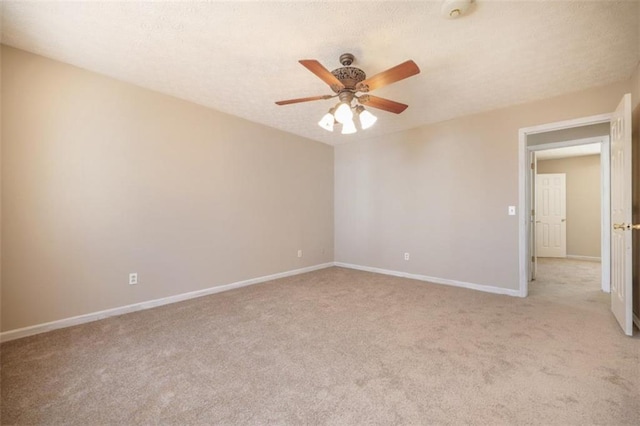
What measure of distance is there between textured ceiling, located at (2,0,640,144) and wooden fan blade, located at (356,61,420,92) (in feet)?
1.15

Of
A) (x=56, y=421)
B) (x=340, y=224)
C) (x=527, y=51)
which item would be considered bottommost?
(x=56, y=421)

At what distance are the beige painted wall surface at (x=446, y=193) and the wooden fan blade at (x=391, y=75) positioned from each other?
161 cm

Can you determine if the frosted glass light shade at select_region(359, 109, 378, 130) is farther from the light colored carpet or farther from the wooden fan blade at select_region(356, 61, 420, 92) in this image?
the light colored carpet

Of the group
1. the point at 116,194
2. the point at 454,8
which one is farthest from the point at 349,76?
the point at 116,194

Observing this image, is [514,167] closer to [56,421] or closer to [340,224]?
[340,224]

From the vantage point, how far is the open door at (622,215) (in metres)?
2.41

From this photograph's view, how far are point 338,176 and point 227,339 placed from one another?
3.90 metres

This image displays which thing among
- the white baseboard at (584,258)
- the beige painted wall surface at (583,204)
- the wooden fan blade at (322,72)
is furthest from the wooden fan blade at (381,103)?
the white baseboard at (584,258)

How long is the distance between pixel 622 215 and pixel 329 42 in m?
3.06

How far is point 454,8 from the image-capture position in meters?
1.86

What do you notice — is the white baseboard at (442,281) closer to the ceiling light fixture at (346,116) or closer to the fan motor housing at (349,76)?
the ceiling light fixture at (346,116)

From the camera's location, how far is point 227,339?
7.96ft

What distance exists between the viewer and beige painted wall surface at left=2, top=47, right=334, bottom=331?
2.49 m

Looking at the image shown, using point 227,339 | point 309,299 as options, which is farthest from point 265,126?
point 227,339
